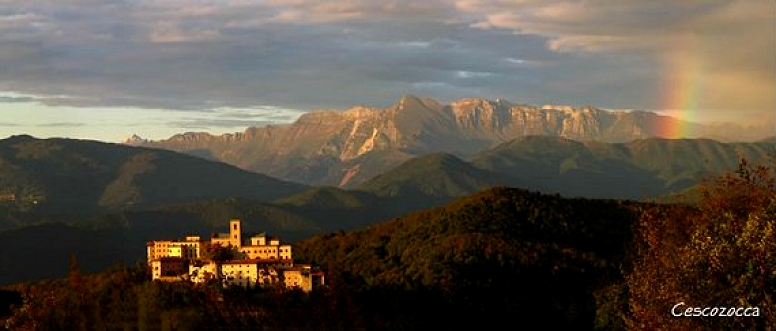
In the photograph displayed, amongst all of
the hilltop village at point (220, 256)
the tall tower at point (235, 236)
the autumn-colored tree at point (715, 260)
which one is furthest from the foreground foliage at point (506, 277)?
the tall tower at point (235, 236)

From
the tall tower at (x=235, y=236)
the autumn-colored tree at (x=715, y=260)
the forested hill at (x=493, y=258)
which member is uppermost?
the autumn-colored tree at (x=715, y=260)

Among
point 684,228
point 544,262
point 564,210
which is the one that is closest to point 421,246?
point 544,262

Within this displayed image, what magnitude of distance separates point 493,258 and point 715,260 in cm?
6258

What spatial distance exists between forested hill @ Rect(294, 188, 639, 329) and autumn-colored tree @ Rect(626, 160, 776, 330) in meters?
29.8

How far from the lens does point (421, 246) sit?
98.4 metres

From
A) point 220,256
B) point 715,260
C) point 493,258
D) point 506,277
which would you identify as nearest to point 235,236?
point 220,256

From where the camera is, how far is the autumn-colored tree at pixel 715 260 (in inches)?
1019

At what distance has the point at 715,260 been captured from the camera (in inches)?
1057

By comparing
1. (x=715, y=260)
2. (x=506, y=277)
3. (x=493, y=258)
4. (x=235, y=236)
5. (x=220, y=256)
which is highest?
(x=715, y=260)

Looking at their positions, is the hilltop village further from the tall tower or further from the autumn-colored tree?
the autumn-colored tree

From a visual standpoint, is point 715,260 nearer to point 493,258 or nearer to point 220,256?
point 220,256

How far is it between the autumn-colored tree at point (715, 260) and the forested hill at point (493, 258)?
2981cm

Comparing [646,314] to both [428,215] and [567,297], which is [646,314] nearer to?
[567,297]

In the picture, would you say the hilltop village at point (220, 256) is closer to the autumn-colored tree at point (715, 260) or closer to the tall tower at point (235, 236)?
the tall tower at point (235, 236)
